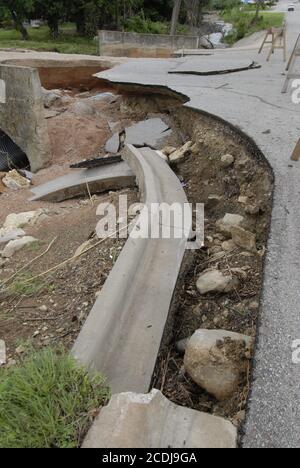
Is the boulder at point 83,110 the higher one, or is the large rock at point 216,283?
the boulder at point 83,110

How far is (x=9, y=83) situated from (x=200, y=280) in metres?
5.60

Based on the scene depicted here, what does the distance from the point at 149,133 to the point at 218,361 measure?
13.5ft

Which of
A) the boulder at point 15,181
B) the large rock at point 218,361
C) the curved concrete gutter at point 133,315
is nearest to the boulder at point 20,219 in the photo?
the boulder at point 15,181

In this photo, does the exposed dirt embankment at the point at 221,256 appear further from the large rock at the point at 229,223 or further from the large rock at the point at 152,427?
the large rock at the point at 152,427

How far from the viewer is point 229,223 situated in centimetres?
272

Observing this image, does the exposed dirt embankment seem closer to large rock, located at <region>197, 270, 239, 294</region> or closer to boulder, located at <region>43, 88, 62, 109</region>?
large rock, located at <region>197, 270, 239, 294</region>

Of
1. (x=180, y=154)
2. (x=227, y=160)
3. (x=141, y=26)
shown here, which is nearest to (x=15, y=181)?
(x=180, y=154)

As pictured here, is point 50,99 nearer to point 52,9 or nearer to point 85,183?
point 85,183

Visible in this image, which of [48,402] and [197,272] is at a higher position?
[48,402]

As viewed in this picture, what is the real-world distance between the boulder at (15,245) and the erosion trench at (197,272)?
0.50 ft

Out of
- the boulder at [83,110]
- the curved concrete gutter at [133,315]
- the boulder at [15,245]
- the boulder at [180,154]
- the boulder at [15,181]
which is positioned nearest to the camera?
the curved concrete gutter at [133,315]

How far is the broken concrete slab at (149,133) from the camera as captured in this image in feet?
16.1

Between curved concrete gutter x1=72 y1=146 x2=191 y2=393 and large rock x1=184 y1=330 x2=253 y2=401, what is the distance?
22cm

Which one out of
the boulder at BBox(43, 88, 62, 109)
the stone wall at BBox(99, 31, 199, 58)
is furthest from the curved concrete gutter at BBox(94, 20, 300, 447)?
the stone wall at BBox(99, 31, 199, 58)
